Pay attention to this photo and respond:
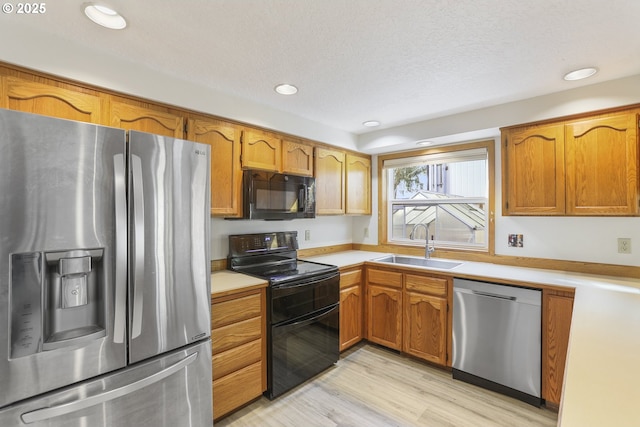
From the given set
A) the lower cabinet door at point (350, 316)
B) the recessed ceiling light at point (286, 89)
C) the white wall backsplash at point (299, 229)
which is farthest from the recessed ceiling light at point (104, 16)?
the lower cabinet door at point (350, 316)

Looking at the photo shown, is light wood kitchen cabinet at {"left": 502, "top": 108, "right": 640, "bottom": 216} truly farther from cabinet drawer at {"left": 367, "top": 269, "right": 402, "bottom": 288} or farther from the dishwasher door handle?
cabinet drawer at {"left": 367, "top": 269, "right": 402, "bottom": 288}

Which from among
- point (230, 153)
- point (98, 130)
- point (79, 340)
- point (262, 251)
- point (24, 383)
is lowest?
point (24, 383)

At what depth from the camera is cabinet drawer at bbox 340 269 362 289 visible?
2769 mm

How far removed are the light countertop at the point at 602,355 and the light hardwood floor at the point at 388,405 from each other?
928mm

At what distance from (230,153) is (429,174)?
222 cm

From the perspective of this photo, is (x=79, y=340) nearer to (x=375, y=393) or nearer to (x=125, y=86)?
(x=125, y=86)

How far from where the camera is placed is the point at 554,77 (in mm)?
2010

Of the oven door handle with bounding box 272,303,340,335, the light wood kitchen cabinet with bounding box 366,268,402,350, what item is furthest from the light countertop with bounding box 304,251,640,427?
the oven door handle with bounding box 272,303,340,335

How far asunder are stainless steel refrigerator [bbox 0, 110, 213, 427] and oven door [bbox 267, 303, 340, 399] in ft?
2.02

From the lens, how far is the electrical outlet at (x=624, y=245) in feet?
7.21

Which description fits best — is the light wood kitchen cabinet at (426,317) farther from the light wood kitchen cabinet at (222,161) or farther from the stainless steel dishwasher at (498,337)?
the light wood kitchen cabinet at (222,161)

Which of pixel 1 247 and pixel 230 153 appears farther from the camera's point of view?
pixel 230 153

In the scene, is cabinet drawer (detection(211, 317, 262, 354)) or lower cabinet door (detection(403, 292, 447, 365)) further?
lower cabinet door (detection(403, 292, 447, 365))

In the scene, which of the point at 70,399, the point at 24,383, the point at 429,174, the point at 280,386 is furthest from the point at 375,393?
the point at 429,174
